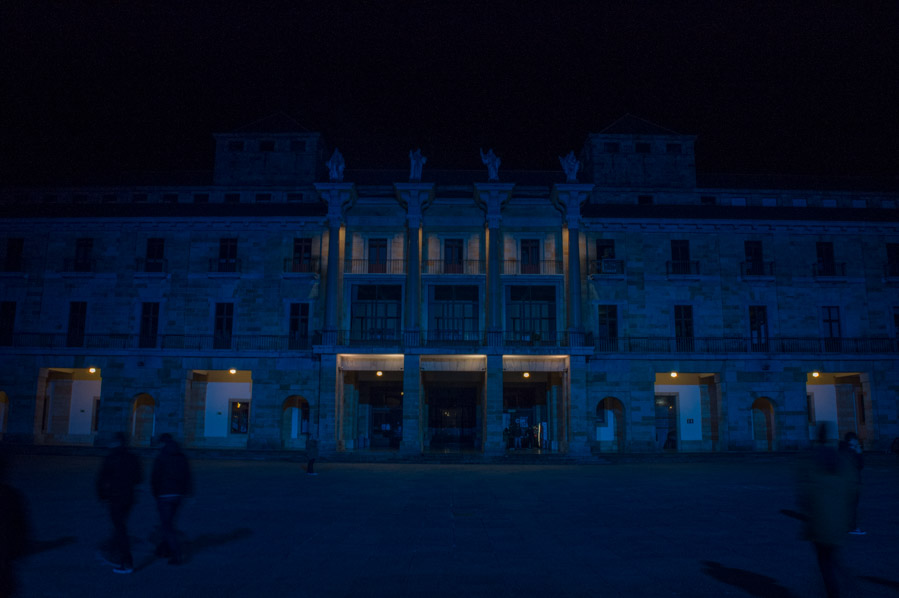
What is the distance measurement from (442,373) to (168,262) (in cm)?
1607

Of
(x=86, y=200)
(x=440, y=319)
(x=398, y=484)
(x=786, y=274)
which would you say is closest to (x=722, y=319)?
(x=786, y=274)

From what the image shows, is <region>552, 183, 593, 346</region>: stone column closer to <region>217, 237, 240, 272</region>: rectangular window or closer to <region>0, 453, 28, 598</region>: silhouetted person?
<region>217, 237, 240, 272</region>: rectangular window

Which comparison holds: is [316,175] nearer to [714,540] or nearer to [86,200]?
[86,200]

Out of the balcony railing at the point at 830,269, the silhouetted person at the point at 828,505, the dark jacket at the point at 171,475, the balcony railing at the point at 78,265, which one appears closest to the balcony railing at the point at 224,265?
the balcony railing at the point at 78,265

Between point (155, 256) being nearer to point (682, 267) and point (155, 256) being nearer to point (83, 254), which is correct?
point (83, 254)

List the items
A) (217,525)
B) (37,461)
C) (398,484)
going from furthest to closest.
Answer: (37,461) → (398,484) → (217,525)

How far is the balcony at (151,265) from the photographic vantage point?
37094 millimetres

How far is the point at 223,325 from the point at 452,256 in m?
12.9

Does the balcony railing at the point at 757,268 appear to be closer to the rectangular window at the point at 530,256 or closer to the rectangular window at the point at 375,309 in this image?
the rectangular window at the point at 530,256

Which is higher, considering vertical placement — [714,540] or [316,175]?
[316,175]

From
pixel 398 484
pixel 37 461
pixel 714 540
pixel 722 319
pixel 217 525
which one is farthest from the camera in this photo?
pixel 722 319

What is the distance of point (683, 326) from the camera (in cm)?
3684

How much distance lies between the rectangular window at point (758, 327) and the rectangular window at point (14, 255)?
130 ft

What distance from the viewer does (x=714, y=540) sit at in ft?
35.7
